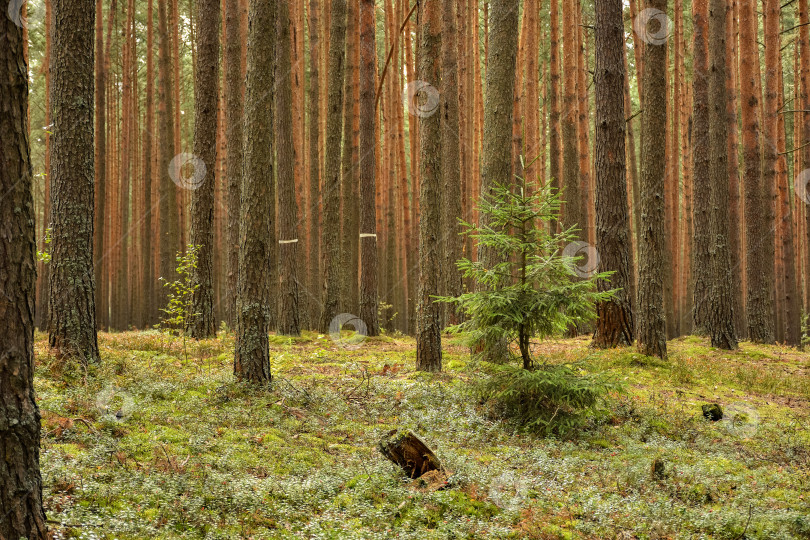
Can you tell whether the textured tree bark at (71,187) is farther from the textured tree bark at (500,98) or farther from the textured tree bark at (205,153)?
the textured tree bark at (500,98)

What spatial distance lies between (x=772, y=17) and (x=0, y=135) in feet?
58.6

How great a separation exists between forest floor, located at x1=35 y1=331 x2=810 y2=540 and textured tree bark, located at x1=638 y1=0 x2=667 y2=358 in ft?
3.37

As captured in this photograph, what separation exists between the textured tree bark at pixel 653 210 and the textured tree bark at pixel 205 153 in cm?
802

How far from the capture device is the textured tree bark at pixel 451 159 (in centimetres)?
1384

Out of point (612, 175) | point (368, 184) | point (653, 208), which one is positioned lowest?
point (653, 208)

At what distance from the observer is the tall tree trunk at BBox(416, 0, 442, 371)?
28.0 feet

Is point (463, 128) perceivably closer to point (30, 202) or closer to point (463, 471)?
point (463, 471)

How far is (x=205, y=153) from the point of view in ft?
37.6

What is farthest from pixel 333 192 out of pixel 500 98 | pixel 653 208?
pixel 653 208

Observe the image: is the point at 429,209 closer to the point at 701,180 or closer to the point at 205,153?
the point at 205,153

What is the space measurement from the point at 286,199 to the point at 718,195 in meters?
9.97

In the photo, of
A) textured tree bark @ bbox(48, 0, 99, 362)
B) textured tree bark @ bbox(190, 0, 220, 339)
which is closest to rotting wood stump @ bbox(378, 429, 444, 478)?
textured tree bark @ bbox(48, 0, 99, 362)

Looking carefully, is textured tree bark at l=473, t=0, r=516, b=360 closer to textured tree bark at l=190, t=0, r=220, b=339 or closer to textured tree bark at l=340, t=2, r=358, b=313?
textured tree bark at l=190, t=0, r=220, b=339

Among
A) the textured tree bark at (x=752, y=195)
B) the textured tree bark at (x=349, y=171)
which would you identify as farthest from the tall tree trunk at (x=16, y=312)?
the textured tree bark at (x=752, y=195)
